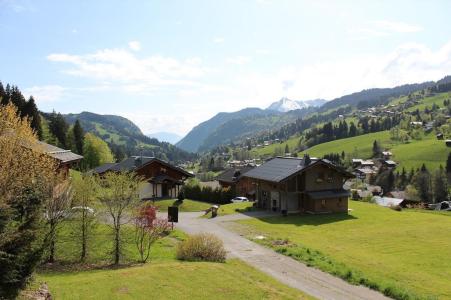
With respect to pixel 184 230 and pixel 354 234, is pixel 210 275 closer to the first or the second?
pixel 184 230

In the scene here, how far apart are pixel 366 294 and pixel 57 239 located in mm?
19029

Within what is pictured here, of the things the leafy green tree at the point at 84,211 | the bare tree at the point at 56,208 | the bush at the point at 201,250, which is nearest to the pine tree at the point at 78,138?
the leafy green tree at the point at 84,211

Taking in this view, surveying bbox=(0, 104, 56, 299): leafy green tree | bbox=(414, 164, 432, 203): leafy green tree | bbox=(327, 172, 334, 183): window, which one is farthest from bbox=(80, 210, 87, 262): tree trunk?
bbox=(414, 164, 432, 203): leafy green tree

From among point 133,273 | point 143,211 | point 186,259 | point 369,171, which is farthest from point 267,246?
point 369,171

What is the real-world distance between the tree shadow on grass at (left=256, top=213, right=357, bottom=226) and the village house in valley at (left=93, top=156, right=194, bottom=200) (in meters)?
20.3

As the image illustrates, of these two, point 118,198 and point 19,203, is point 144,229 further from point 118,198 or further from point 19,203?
point 19,203

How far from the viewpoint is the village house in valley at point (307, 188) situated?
178ft

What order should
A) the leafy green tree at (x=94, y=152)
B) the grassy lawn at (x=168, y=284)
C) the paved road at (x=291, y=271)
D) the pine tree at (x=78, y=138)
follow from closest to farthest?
the grassy lawn at (x=168, y=284) → the paved road at (x=291, y=271) → the leafy green tree at (x=94, y=152) → the pine tree at (x=78, y=138)

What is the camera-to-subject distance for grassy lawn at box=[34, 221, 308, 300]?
19.3m

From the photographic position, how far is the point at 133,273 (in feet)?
73.6

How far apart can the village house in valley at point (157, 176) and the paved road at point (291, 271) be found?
2378 cm

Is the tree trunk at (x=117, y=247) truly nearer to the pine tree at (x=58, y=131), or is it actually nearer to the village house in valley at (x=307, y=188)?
the village house in valley at (x=307, y=188)

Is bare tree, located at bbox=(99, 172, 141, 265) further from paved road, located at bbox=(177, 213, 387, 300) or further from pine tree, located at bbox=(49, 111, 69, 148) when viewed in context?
pine tree, located at bbox=(49, 111, 69, 148)

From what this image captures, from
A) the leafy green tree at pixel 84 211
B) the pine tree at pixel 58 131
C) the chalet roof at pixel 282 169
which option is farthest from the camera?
the pine tree at pixel 58 131
